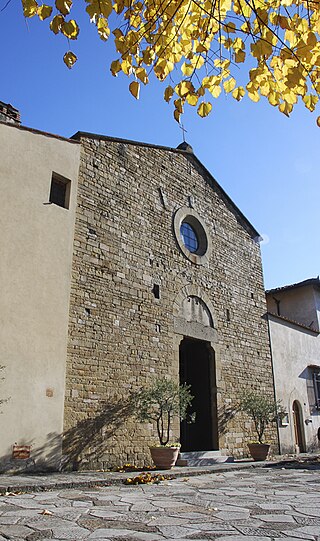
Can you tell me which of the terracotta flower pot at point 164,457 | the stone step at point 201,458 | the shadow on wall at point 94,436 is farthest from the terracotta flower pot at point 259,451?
the shadow on wall at point 94,436

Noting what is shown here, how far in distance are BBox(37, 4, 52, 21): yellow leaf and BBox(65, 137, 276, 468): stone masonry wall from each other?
6719 millimetres

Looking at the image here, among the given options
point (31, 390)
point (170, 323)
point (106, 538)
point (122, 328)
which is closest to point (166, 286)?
point (170, 323)

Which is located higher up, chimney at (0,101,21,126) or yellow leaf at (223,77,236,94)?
chimney at (0,101,21,126)

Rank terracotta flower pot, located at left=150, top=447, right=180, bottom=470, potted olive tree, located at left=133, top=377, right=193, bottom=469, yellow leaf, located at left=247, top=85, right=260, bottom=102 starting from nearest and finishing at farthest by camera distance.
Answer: yellow leaf, located at left=247, top=85, right=260, bottom=102 < terracotta flower pot, located at left=150, top=447, right=180, bottom=470 < potted olive tree, located at left=133, top=377, right=193, bottom=469

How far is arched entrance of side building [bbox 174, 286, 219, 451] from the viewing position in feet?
39.4

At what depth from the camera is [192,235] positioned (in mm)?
13938

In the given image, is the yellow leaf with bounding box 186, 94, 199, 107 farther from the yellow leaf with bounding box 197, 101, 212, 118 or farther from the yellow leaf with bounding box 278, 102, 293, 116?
the yellow leaf with bounding box 278, 102, 293, 116

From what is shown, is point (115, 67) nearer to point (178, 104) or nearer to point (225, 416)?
point (178, 104)

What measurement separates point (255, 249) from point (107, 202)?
282 inches

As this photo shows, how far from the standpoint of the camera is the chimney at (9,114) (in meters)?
9.73

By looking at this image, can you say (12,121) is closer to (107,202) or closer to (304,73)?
(107,202)

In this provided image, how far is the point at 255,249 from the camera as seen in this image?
1620 cm

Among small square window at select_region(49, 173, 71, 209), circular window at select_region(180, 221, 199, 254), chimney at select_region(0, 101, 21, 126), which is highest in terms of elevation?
chimney at select_region(0, 101, 21, 126)

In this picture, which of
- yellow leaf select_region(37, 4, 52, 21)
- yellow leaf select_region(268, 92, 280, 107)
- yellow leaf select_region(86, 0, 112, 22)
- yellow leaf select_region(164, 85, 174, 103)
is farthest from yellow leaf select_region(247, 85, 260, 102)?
yellow leaf select_region(37, 4, 52, 21)
